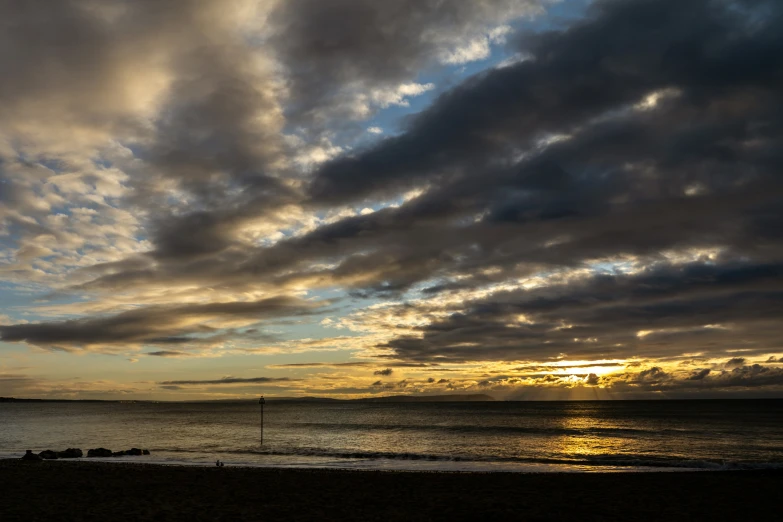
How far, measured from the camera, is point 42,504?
64.5 feet

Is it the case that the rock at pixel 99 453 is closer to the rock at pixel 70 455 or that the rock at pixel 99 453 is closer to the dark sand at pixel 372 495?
the rock at pixel 70 455

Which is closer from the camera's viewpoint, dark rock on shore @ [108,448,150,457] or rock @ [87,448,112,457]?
rock @ [87,448,112,457]

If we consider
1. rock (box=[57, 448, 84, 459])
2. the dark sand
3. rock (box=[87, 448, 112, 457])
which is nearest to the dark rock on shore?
rock (box=[87, 448, 112, 457])

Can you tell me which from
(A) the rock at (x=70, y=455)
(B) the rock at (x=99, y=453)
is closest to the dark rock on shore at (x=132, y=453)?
(B) the rock at (x=99, y=453)

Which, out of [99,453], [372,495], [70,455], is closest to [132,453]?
[99,453]

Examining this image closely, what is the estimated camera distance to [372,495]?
74.4 feet

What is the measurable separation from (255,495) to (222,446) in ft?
121

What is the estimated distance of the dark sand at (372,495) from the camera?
1869cm

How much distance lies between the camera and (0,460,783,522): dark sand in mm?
18688

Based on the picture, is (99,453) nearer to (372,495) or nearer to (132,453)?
(132,453)

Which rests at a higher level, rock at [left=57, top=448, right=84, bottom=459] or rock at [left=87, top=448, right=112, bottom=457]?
rock at [left=57, top=448, right=84, bottom=459]

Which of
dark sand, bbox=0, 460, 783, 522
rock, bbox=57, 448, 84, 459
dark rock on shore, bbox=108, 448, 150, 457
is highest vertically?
dark sand, bbox=0, 460, 783, 522

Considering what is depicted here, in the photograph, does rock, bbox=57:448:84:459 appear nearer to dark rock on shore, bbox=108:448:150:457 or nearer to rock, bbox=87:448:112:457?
rock, bbox=87:448:112:457

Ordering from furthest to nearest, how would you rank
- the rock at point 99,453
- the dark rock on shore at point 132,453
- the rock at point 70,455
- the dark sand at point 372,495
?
1. the dark rock on shore at point 132,453
2. the rock at point 99,453
3. the rock at point 70,455
4. the dark sand at point 372,495
